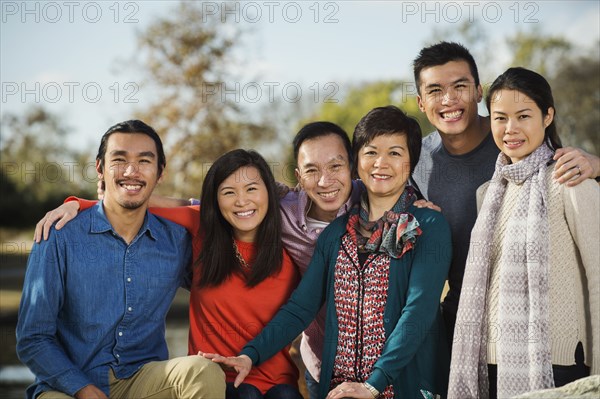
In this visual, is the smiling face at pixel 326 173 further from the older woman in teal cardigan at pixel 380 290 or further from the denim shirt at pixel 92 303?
the denim shirt at pixel 92 303

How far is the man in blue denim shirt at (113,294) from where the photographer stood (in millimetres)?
3248

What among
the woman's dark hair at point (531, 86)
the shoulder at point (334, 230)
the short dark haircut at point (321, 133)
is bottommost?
the shoulder at point (334, 230)

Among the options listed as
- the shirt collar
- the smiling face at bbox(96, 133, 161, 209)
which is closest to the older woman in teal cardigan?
A: the shirt collar

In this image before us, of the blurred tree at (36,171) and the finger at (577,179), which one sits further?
the blurred tree at (36,171)

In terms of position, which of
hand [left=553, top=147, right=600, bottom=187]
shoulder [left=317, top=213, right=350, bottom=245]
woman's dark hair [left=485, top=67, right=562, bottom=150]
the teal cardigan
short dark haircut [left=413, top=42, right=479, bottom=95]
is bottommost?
the teal cardigan

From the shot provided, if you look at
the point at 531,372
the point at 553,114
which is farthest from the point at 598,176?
the point at 531,372

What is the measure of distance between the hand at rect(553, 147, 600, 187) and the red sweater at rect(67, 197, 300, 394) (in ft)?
4.41

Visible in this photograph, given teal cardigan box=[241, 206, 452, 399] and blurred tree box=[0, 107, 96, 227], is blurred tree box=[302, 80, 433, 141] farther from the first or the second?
teal cardigan box=[241, 206, 452, 399]

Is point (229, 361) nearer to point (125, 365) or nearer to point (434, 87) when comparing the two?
point (125, 365)

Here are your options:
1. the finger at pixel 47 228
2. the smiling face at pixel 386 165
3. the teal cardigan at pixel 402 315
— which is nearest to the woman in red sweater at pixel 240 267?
the teal cardigan at pixel 402 315

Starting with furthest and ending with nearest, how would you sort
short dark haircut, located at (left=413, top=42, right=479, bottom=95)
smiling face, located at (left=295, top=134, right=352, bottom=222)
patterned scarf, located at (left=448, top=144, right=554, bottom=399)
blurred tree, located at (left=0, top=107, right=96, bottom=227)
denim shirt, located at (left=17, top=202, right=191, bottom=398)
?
blurred tree, located at (left=0, top=107, right=96, bottom=227)
short dark haircut, located at (left=413, top=42, right=479, bottom=95)
smiling face, located at (left=295, top=134, right=352, bottom=222)
denim shirt, located at (left=17, top=202, right=191, bottom=398)
patterned scarf, located at (left=448, top=144, right=554, bottom=399)

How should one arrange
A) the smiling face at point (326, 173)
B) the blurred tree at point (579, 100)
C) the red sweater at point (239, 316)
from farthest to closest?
the blurred tree at point (579, 100) → the smiling face at point (326, 173) → the red sweater at point (239, 316)

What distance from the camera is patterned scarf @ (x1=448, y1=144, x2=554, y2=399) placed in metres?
3.17

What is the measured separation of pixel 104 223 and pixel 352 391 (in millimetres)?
1367
